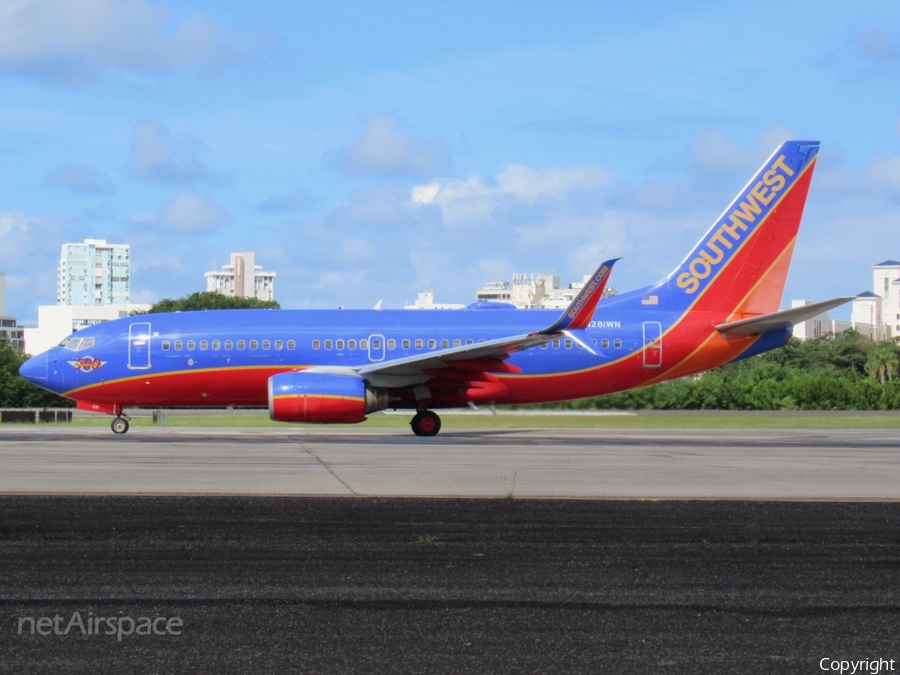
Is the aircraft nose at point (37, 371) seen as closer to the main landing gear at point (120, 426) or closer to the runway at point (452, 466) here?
the runway at point (452, 466)

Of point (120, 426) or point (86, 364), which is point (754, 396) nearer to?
point (120, 426)

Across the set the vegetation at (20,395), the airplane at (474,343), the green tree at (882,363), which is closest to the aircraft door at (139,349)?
the airplane at (474,343)

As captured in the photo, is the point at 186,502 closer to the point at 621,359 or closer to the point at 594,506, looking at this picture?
the point at 594,506

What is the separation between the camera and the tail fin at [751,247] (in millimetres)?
29094

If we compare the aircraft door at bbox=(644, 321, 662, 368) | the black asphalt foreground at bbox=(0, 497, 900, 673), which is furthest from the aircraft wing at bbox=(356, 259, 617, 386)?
the black asphalt foreground at bbox=(0, 497, 900, 673)

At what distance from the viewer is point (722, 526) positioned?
1077 cm

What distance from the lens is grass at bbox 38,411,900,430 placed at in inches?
1308

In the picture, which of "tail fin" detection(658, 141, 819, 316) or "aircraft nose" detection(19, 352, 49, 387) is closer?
"aircraft nose" detection(19, 352, 49, 387)

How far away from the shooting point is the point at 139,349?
27422 millimetres

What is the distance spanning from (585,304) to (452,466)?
8588 millimetres

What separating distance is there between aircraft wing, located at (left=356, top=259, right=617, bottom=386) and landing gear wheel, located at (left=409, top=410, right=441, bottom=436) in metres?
1.20

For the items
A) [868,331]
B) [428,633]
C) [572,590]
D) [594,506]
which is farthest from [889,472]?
[868,331]

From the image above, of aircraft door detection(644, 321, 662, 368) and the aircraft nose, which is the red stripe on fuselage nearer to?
the aircraft nose

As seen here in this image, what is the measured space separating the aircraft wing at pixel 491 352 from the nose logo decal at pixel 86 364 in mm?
6945
